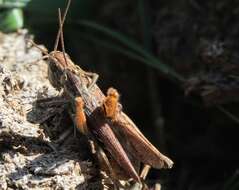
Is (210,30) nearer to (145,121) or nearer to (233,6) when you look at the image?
(233,6)

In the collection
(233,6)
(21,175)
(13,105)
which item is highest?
(233,6)

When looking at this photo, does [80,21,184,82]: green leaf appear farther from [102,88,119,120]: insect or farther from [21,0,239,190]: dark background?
[102,88,119,120]: insect

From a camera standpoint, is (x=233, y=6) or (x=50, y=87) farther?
(x=233, y=6)

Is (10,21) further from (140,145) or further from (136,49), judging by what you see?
(140,145)

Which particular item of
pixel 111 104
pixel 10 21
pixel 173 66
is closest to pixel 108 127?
pixel 111 104

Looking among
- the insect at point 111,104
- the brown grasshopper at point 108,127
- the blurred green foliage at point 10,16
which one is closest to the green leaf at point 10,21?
the blurred green foliage at point 10,16

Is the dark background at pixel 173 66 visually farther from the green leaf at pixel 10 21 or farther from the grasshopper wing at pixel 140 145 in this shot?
the grasshopper wing at pixel 140 145

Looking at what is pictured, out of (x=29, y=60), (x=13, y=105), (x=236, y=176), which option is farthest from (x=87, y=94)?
(x=236, y=176)
